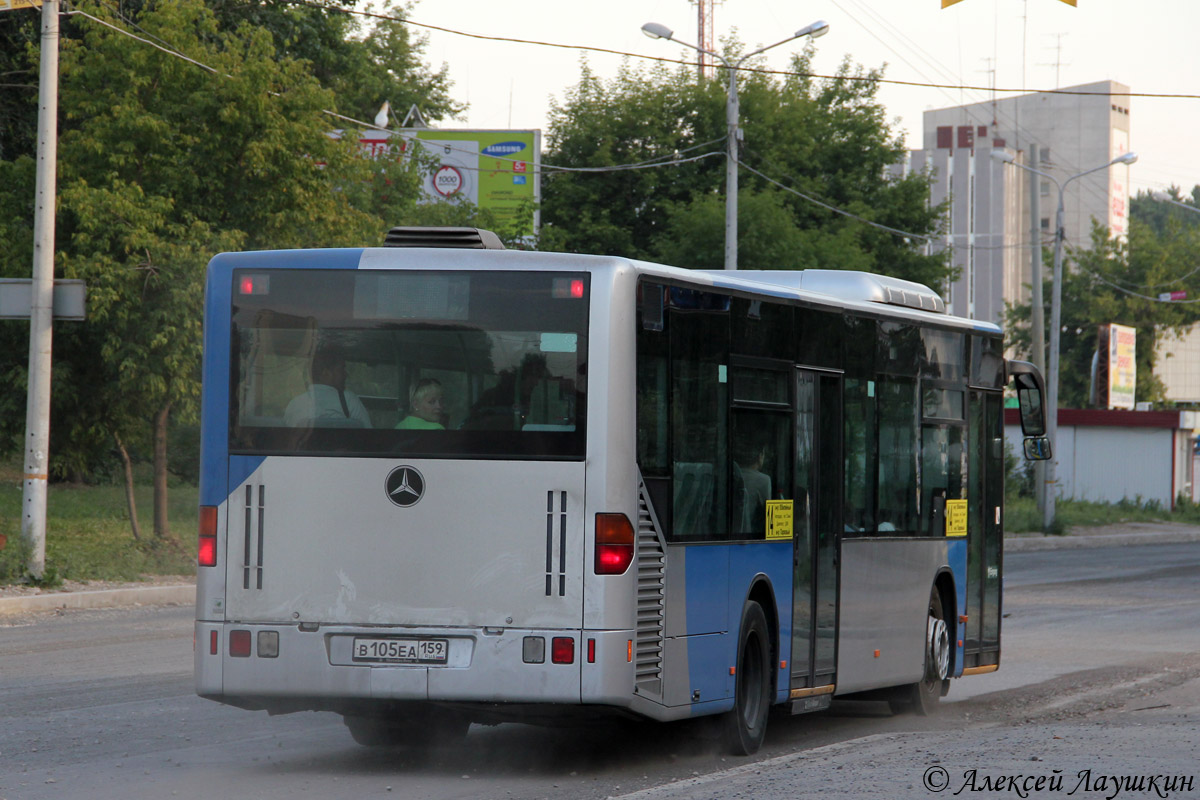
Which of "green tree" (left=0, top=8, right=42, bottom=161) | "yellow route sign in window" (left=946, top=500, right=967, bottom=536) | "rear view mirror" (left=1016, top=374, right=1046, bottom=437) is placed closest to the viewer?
"yellow route sign in window" (left=946, top=500, right=967, bottom=536)

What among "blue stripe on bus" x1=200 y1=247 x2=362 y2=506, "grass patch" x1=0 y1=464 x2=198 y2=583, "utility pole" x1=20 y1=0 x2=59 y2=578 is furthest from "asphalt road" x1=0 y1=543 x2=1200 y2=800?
"grass patch" x1=0 y1=464 x2=198 y2=583

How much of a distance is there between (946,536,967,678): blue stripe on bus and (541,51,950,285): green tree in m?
38.8

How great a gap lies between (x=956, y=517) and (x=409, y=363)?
5.41 meters

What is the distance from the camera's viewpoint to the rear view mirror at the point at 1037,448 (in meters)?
12.7

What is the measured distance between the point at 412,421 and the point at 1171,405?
7598cm

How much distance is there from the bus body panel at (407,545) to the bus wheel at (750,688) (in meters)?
1.59

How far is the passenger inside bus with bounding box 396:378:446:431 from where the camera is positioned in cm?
820

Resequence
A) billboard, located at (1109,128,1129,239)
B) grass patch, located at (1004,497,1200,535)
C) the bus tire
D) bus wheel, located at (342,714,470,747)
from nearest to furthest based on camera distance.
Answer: bus wheel, located at (342,714,470,747)
the bus tire
grass patch, located at (1004,497,1200,535)
billboard, located at (1109,128,1129,239)

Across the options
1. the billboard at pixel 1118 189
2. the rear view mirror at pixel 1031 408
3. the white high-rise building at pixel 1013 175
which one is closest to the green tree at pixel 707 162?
the rear view mirror at pixel 1031 408

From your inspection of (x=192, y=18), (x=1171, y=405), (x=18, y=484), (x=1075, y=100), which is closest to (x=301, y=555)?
(x=192, y=18)

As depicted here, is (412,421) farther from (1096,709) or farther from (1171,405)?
(1171,405)

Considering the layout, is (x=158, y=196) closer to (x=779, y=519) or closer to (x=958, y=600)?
(x=958, y=600)

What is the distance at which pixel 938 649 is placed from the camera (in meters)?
12.0

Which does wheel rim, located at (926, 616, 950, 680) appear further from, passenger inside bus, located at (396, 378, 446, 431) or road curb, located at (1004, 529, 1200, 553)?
road curb, located at (1004, 529, 1200, 553)
